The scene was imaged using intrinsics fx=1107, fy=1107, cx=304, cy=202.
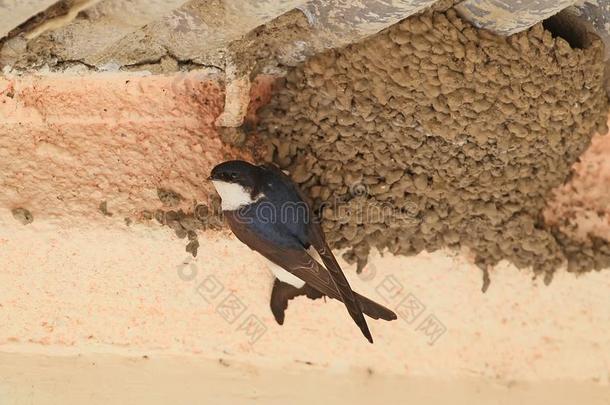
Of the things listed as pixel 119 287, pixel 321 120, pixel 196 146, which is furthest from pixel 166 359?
pixel 321 120

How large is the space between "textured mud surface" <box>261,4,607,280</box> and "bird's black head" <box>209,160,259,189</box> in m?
0.22

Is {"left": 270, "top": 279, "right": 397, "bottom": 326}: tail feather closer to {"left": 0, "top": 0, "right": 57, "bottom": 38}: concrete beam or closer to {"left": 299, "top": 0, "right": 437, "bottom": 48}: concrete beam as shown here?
{"left": 299, "top": 0, "right": 437, "bottom": 48}: concrete beam

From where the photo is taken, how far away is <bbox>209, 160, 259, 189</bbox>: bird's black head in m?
2.98

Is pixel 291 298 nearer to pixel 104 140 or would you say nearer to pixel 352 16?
pixel 104 140

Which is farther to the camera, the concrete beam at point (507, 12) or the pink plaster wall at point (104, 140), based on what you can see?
the pink plaster wall at point (104, 140)

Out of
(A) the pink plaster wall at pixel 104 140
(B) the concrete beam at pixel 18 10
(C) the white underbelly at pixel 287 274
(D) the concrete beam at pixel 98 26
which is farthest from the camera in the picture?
(C) the white underbelly at pixel 287 274

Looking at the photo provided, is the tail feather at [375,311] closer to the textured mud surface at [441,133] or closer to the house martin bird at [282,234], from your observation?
the house martin bird at [282,234]

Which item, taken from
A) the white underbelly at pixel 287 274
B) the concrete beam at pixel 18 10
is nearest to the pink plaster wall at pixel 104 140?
the white underbelly at pixel 287 274

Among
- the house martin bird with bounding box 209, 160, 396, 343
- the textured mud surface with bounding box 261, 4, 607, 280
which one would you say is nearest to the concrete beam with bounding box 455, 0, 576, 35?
the textured mud surface with bounding box 261, 4, 607, 280

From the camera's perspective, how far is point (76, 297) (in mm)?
2969

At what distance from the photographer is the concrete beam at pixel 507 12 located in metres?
2.73

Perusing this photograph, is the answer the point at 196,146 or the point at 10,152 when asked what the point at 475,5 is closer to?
the point at 196,146

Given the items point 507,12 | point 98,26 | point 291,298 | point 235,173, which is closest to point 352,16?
point 507,12

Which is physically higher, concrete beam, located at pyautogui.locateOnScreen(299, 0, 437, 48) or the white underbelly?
concrete beam, located at pyautogui.locateOnScreen(299, 0, 437, 48)
